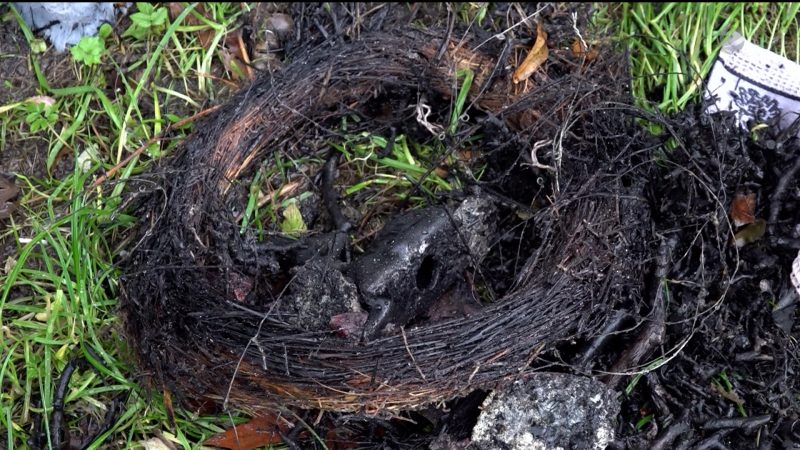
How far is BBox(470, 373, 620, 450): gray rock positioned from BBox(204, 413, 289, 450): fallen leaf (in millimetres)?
645

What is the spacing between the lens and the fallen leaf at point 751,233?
2.70m

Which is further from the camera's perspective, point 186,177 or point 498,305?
point 186,177

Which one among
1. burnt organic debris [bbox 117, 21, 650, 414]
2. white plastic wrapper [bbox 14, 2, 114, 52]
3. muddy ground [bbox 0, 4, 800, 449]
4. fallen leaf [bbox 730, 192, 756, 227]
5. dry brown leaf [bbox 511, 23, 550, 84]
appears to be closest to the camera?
burnt organic debris [bbox 117, 21, 650, 414]

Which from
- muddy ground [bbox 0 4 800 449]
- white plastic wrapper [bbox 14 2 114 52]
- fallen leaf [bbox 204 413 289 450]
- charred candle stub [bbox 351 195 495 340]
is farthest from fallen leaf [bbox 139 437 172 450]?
white plastic wrapper [bbox 14 2 114 52]

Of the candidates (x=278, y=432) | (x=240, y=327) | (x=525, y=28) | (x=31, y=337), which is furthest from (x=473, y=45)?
(x=31, y=337)

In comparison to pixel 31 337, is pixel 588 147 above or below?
above

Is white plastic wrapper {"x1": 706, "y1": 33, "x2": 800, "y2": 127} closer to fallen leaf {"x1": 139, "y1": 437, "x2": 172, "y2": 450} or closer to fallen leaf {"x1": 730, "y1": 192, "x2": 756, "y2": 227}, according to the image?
fallen leaf {"x1": 730, "y1": 192, "x2": 756, "y2": 227}

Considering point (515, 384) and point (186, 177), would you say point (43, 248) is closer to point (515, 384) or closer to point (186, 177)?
point (186, 177)

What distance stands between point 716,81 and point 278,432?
204 centimetres

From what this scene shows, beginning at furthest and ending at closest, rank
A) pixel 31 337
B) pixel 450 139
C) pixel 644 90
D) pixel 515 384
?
1. pixel 644 90
2. pixel 450 139
3. pixel 31 337
4. pixel 515 384

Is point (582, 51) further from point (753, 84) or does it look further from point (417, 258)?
point (417, 258)

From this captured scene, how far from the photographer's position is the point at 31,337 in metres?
2.56

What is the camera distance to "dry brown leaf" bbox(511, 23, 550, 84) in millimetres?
2836

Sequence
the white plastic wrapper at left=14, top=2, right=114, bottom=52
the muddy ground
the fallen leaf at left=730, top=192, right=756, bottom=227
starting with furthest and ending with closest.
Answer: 1. the white plastic wrapper at left=14, top=2, right=114, bottom=52
2. the fallen leaf at left=730, top=192, right=756, bottom=227
3. the muddy ground
